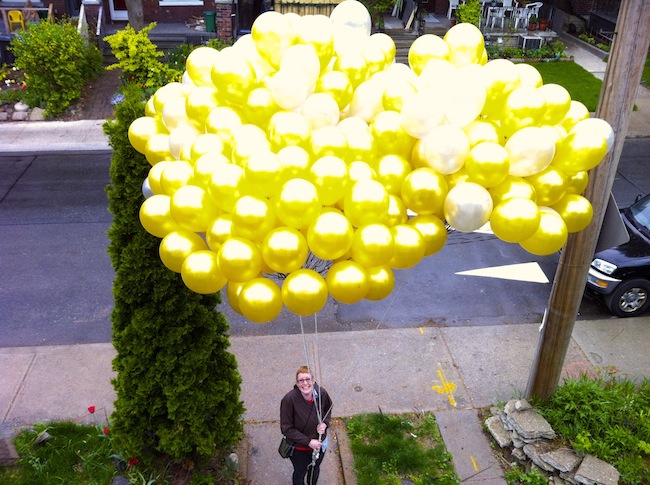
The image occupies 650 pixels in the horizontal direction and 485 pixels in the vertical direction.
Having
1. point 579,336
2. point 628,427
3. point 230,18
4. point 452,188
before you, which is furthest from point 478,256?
point 230,18

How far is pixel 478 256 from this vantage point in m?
9.23

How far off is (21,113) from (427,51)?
44.1ft

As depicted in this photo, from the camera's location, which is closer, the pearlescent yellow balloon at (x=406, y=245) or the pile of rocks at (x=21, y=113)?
the pearlescent yellow balloon at (x=406, y=245)

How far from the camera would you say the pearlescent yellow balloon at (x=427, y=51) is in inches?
143

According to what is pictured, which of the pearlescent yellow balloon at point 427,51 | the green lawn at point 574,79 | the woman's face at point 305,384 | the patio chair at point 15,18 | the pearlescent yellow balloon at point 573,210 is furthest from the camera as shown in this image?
the patio chair at point 15,18

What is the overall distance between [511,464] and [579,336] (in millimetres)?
2497

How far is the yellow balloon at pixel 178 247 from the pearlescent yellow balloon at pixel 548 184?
183cm

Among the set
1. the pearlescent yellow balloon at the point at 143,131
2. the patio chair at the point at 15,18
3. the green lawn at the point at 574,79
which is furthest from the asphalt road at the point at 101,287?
the patio chair at the point at 15,18

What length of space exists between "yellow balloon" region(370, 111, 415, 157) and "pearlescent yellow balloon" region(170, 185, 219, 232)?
3.11ft

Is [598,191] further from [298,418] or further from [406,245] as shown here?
Answer: [298,418]

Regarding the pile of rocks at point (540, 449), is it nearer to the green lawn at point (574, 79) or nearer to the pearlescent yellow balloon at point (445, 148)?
the pearlescent yellow balloon at point (445, 148)

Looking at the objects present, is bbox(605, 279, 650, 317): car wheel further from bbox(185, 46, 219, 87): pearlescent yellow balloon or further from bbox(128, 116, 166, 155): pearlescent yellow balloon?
bbox(128, 116, 166, 155): pearlescent yellow balloon

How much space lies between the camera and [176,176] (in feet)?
10.8

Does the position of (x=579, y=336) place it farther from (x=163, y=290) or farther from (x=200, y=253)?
(x=200, y=253)
